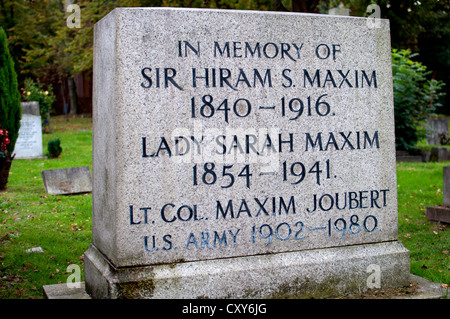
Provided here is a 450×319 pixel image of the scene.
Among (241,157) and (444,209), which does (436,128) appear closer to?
(444,209)

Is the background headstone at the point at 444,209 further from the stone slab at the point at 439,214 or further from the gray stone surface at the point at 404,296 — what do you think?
the gray stone surface at the point at 404,296

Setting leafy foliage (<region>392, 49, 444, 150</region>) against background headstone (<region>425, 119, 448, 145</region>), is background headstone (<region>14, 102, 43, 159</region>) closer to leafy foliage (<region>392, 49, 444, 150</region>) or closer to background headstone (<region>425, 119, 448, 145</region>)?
leafy foliage (<region>392, 49, 444, 150</region>)

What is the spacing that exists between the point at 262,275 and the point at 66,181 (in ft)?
21.3

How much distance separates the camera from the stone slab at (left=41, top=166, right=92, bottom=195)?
31.0 feet

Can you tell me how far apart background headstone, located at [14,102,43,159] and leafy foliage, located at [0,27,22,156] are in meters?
4.63

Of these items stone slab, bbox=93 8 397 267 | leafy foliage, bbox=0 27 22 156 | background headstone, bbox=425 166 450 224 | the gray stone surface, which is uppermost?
leafy foliage, bbox=0 27 22 156

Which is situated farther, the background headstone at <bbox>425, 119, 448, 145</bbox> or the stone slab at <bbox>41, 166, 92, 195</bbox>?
the background headstone at <bbox>425, 119, 448, 145</bbox>

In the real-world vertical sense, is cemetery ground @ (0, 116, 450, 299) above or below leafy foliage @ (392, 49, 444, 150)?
below

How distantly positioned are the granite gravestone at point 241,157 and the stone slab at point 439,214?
3356 millimetres

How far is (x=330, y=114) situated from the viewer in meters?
4.14

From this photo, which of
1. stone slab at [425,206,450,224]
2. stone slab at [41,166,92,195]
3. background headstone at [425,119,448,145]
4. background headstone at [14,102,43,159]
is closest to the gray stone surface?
stone slab at [425,206,450,224]

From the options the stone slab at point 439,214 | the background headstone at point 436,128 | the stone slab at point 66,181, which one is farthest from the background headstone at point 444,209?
the background headstone at point 436,128

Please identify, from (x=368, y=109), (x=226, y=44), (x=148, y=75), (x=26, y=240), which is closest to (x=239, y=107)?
(x=226, y=44)

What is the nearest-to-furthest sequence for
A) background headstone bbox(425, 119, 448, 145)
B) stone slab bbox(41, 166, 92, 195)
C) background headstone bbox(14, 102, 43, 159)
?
stone slab bbox(41, 166, 92, 195), background headstone bbox(14, 102, 43, 159), background headstone bbox(425, 119, 448, 145)
